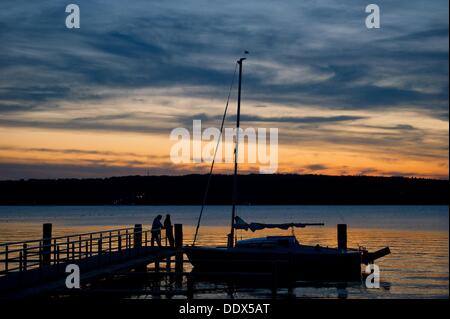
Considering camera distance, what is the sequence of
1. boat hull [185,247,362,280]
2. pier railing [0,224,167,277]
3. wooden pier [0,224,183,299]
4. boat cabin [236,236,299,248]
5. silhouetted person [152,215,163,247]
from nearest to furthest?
wooden pier [0,224,183,299], pier railing [0,224,167,277], boat hull [185,247,362,280], boat cabin [236,236,299,248], silhouetted person [152,215,163,247]

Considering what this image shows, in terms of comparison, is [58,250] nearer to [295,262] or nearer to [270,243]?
[270,243]

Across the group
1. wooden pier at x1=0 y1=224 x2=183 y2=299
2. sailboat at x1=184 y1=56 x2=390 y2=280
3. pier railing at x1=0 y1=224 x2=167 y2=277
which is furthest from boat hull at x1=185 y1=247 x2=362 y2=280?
pier railing at x1=0 y1=224 x2=167 y2=277

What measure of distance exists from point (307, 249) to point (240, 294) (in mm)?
5047

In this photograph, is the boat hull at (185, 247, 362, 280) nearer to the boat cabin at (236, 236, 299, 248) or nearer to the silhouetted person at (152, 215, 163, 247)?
the boat cabin at (236, 236, 299, 248)

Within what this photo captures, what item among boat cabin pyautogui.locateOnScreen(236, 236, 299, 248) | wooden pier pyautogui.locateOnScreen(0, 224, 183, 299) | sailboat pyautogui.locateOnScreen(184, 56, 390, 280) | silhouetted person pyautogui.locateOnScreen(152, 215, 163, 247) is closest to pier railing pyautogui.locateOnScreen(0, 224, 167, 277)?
wooden pier pyautogui.locateOnScreen(0, 224, 183, 299)

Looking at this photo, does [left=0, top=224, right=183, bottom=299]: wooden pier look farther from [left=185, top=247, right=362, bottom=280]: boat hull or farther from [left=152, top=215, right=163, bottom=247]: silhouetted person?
[left=185, top=247, right=362, bottom=280]: boat hull

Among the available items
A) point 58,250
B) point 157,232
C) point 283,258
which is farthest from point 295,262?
point 58,250

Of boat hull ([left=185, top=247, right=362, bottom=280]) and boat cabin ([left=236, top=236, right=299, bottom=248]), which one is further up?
boat cabin ([left=236, top=236, right=299, bottom=248])

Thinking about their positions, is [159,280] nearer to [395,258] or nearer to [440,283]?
[440,283]

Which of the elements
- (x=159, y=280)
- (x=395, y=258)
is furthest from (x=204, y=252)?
(x=395, y=258)

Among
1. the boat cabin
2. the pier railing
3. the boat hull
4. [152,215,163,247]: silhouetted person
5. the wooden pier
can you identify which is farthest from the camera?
[152,215,163,247]: silhouetted person

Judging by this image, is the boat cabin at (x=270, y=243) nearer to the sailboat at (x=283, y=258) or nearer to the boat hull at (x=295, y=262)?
the sailboat at (x=283, y=258)

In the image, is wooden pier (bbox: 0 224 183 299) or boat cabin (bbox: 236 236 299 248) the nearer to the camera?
wooden pier (bbox: 0 224 183 299)
